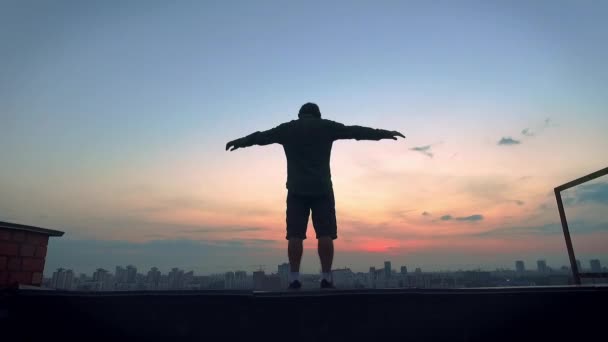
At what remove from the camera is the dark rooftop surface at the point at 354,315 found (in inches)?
96.5

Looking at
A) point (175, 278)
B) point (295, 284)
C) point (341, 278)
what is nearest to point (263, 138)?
point (295, 284)

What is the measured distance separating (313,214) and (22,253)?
389cm

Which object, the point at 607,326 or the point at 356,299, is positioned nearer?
the point at 607,326

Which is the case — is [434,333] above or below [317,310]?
below

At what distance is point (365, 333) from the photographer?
2504 mm

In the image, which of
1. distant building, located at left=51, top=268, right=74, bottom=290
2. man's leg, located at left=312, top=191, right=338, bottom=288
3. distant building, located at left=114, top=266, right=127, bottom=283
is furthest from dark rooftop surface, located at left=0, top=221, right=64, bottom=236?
distant building, located at left=114, top=266, right=127, bottom=283

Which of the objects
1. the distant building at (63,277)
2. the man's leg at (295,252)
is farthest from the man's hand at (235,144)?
the distant building at (63,277)

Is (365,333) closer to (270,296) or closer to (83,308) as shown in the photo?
(270,296)

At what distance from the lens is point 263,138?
464 centimetres

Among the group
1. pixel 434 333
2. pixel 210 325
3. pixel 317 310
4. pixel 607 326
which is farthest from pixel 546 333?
pixel 210 325

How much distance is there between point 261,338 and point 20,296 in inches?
77.7

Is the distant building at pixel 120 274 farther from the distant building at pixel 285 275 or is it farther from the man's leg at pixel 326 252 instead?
the man's leg at pixel 326 252

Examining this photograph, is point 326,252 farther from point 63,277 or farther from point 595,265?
point 63,277

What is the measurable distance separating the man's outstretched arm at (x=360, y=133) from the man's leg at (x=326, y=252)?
A: 1336 mm
